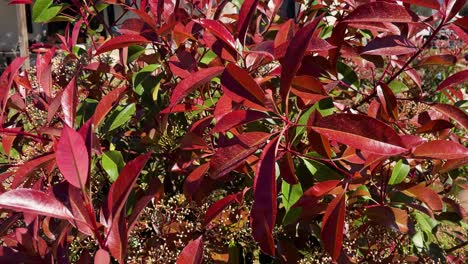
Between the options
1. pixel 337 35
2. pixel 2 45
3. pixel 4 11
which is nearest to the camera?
pixel 337 35

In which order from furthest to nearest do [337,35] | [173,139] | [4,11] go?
[4,11]
[173,139]
[337,35]

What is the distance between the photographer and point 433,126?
115 centimetres

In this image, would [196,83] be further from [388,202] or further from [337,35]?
[388,202]

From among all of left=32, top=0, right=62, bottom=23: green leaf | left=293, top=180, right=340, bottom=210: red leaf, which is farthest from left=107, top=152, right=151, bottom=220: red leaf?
left=32, top=0, right=62, bottom=23: green leaf

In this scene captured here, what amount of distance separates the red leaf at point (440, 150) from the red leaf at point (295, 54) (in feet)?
0.96

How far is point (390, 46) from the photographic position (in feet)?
3.58

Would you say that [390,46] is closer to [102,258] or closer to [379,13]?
[379,13]

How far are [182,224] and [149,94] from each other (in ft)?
1.21

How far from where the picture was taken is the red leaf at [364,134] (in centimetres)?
76

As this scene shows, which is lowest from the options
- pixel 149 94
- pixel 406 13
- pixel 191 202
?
pixel 191 202

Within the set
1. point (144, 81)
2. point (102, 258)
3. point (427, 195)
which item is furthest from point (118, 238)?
point (427, 195)

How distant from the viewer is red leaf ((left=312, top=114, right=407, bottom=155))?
757 millimetres

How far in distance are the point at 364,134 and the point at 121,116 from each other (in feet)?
2.45

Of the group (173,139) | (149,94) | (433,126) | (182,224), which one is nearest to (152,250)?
(182,224)
